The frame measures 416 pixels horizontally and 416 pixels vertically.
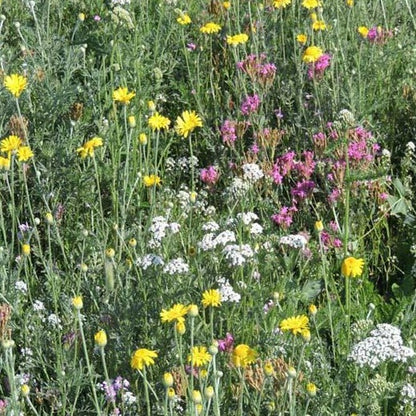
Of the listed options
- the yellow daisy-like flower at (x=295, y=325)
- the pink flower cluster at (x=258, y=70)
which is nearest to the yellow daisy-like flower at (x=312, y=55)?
the pink flower cluster at (x=258, y=70)

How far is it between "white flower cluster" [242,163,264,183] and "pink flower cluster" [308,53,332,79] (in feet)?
2.07

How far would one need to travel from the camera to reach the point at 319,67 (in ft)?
12.1

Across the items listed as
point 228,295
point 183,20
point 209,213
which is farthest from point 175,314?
point 183,20

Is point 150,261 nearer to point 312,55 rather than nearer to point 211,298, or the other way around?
point 211,298

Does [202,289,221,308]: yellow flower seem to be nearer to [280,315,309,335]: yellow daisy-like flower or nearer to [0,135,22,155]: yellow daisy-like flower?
[280,315,309,335]: yellow daisy-like flower

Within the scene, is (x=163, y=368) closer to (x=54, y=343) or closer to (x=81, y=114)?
(x=54, y=343)

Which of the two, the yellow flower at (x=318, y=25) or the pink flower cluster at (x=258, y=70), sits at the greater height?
the yellow flower at (x=318, y=25)

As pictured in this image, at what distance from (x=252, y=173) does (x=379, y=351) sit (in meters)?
1.05

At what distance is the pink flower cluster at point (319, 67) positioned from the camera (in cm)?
368

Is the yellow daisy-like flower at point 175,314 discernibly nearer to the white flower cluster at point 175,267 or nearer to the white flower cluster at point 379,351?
the white flower cluster at point 175,267

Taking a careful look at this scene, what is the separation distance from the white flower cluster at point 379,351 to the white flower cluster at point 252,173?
3.16 feet

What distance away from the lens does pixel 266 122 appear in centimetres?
383

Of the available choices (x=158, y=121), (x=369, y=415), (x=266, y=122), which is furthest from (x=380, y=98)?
(x=369, y=415)

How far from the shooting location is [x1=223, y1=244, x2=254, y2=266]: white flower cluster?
8.79 ft
